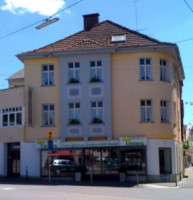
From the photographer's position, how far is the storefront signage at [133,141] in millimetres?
27438

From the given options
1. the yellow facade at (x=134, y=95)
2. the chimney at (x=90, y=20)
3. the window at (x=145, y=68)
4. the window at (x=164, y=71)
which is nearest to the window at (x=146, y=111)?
the yellow facade at (x=134, y=95)

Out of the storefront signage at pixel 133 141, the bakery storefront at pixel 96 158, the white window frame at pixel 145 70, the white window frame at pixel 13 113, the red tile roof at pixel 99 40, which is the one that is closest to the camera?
the storefront signage at pixel 133 141

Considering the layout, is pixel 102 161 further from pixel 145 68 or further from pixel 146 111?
pixel 145 68

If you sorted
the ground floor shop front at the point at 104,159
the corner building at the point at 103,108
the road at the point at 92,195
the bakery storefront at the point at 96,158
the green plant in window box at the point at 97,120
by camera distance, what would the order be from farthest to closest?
the green plant in window box at the point at 97,120
the corner building at the point at 103,108
the bakery storefront at the point at 96,158
the ground floor shop front at the point at 104,159
the road at the point at 92,195

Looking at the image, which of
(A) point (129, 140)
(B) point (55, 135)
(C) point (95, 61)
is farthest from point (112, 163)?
(C) point (95, 61)

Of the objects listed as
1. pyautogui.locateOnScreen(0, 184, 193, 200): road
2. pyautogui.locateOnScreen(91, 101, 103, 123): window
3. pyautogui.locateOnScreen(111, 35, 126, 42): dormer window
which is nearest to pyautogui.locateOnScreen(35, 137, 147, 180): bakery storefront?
pyautogui.locateOnScreen(91, 101, 103, 123): window

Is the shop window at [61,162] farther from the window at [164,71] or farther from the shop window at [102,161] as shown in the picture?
the window at [164,71]

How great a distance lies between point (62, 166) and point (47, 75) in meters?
7.14

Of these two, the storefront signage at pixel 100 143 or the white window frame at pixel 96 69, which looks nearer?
the storefront signage at pixel 100 143

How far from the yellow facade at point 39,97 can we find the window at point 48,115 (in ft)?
0.96

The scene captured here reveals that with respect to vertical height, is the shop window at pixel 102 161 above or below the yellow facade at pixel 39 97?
below

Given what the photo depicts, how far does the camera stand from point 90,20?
112 feet

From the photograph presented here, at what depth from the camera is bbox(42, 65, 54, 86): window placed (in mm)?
30422

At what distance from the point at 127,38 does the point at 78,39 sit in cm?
420
